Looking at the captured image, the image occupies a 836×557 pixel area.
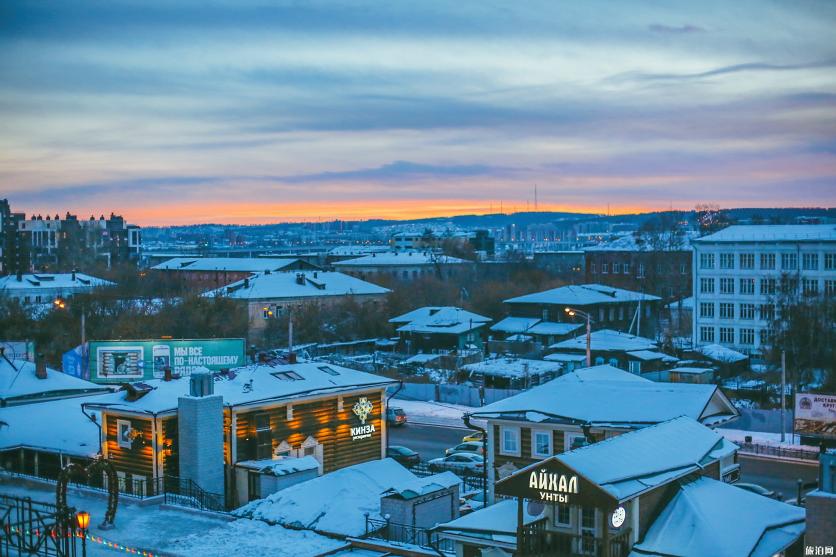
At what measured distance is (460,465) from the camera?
33906 mm

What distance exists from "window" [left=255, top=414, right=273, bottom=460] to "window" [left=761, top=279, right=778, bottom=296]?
49941mm

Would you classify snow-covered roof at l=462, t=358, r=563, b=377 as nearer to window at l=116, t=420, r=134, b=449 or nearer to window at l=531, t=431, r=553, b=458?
window at l=531, t=431, r=553, b=458

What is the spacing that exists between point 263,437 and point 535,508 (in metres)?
13.5

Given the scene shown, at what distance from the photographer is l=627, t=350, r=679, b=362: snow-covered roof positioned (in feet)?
189

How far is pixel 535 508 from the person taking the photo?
54.4 feet

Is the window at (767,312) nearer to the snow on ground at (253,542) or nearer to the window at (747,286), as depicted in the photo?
the window at (747,286)

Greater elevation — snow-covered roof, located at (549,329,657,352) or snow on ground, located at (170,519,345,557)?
snow on ground, located at (170,519,345,557)

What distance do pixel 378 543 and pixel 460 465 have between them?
14330 mm

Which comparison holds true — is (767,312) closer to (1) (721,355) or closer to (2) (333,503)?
(1) (721,355)

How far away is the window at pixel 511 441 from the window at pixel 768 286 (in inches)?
1897

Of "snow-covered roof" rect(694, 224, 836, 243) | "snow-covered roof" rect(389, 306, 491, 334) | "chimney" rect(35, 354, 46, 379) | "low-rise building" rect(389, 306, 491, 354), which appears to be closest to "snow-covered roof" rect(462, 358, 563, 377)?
"low-rise building" rect(389, 306, 491, 354)

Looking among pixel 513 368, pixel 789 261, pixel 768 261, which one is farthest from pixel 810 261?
pixel 513 368

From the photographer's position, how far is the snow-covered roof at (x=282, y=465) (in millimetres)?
25656

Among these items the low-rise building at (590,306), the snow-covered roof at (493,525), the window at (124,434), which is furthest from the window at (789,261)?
the snow-covered roof at (493,525)
